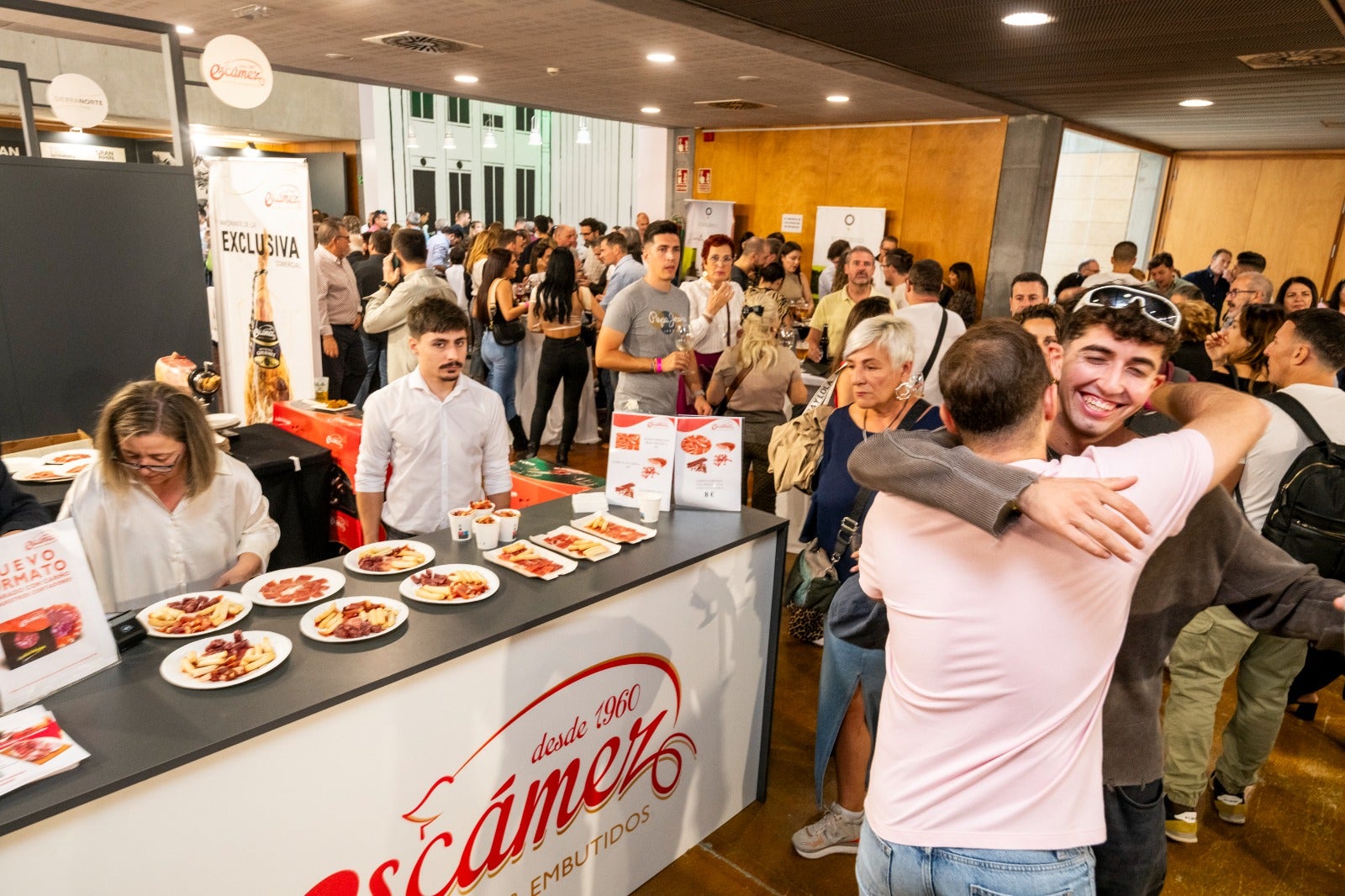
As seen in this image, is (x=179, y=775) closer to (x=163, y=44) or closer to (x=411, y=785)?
(x=411, y=785)

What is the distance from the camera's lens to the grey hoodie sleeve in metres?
1.07

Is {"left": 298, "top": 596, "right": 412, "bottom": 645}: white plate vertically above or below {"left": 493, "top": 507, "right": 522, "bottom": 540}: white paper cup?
below

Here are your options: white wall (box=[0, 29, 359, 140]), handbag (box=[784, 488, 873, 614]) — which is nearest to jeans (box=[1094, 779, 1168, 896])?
handbag (box=[784, 488, 873, 614])

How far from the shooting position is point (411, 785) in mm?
1683

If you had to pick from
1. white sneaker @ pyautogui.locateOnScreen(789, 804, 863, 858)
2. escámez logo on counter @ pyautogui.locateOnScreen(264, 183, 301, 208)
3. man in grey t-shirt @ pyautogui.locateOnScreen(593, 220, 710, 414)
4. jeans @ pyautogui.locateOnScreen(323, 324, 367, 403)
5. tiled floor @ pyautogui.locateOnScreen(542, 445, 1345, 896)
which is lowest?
tiled floor @ pyautogui.locateOnScreen(542, 445, 1345, 896)

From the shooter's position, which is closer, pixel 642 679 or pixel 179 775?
pixel 179 775

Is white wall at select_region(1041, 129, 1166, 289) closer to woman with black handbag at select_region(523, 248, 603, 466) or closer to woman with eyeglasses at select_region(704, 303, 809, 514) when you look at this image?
woman with black handbag at select_region(523, 248, 603, 466)

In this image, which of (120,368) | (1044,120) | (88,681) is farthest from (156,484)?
(1044,120)

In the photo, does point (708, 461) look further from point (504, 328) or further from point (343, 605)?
point (504, 328)

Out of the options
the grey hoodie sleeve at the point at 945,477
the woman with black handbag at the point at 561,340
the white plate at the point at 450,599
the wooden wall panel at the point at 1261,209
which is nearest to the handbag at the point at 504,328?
the woman with black handbag at the point at 561,340

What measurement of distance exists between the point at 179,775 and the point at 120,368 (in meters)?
3.66

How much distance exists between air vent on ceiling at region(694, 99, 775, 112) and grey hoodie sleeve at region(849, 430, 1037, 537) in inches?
302

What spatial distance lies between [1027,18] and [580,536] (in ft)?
13.2

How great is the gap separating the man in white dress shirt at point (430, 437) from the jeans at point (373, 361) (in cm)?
368
